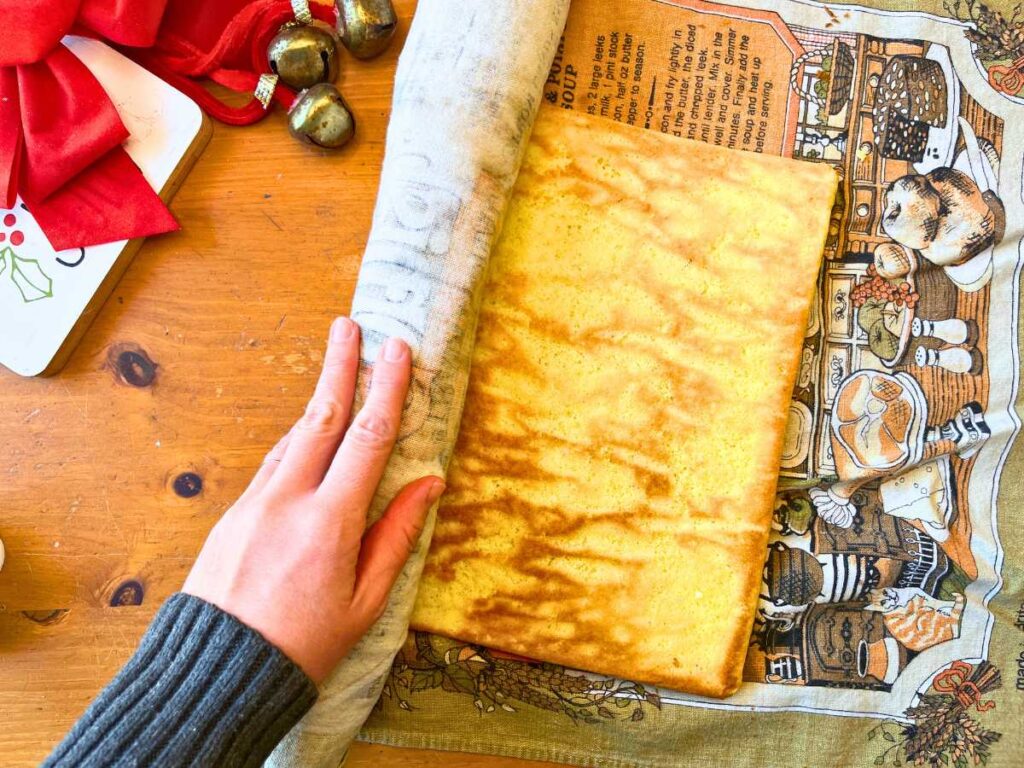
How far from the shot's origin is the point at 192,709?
2.03 ft

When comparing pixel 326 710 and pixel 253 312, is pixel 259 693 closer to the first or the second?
pixel 326 710

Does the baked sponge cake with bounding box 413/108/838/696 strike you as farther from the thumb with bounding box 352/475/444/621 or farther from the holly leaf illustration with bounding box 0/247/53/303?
the holly leaf illustration with bounding box 0/247/53/303

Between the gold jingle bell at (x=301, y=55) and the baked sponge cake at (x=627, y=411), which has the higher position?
the gold jingle bell at (x=301, y=55)

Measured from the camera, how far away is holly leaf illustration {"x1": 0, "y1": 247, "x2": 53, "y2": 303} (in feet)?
2.66

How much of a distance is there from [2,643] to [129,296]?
1.27 ft

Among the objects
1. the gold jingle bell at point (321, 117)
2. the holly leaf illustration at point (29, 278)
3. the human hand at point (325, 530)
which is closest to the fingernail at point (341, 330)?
the human hand at point (325, 530)

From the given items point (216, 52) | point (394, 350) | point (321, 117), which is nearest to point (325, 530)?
point (394, 350)

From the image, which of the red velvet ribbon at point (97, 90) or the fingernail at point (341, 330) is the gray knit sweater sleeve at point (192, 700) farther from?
the red velvet ribbon at point (97, 90)

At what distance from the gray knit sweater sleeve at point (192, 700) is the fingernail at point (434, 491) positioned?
0.61 feet

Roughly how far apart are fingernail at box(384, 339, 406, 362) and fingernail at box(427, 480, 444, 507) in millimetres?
124

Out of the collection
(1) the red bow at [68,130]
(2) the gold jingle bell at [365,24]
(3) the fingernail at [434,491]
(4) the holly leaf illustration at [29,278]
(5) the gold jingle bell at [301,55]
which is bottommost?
(3) the fingernail at [434,491]

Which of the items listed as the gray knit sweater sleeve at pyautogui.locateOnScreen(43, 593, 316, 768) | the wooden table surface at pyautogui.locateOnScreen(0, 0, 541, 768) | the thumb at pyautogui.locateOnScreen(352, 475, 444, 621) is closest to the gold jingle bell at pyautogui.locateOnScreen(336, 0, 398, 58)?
the wooden table surface at pyautogui.locateOnScreen(0, 0, 541, 768)

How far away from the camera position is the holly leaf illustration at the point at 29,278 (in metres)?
0.81

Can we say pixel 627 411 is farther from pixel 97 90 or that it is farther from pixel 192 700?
pixel 97 90
